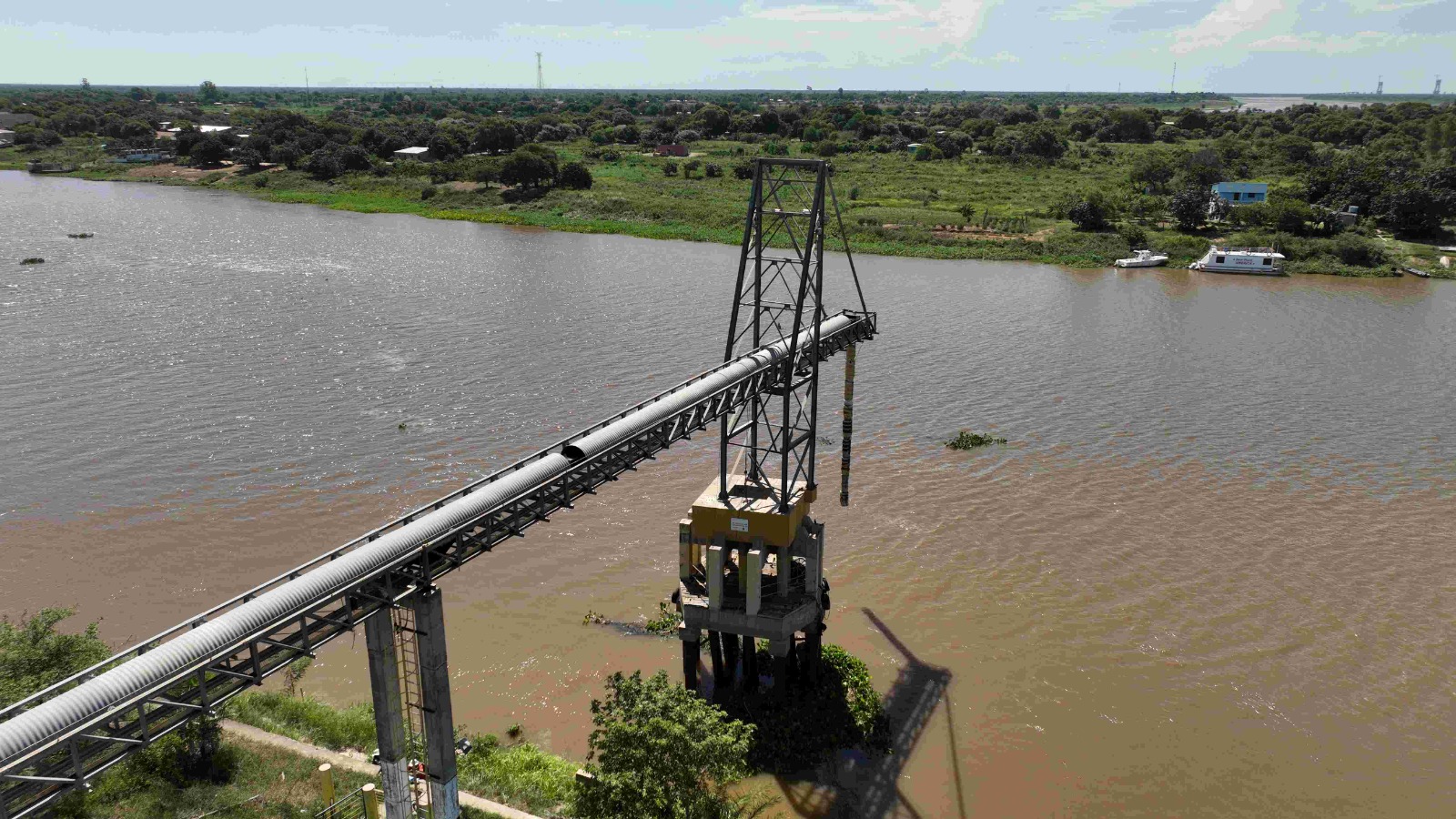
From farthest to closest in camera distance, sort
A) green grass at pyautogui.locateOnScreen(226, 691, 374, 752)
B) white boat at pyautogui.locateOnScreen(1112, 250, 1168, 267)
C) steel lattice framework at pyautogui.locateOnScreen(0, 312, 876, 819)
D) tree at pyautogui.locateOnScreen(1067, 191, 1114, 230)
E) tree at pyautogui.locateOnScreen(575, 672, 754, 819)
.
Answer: tree at pyautogui.locateOnScreen(1067, 191, 1114, 230)
white boat at pyautogui.locateOnScreen(1112, 250, 1168, 267)
green grass at pyautogui.locateOnScreen(226, 691, 374, 752)
tree at pyautogui.locateOnScreen(575, 672, 754, 819)
steel lattice framework at pyautogui.locateOnScreen(0, 312, 876, 819)

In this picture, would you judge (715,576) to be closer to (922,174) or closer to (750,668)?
(750,668)

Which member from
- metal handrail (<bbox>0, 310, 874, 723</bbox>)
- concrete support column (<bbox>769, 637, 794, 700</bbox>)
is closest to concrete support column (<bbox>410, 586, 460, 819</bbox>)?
metal handrail (<bbox>0, 310, 874, 723</bbox>)

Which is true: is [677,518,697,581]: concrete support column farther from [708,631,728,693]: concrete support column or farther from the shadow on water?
the shadow on water

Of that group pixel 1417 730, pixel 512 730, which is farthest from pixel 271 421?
pixel 1417 730

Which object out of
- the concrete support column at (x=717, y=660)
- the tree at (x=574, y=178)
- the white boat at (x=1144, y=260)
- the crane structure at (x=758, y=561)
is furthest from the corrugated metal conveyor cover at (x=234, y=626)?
the tree at (x=574, y=178)

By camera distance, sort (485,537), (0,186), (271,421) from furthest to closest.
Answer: (0,186) < (271,421) < (485,537)

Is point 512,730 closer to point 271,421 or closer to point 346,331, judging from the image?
point 271,421
